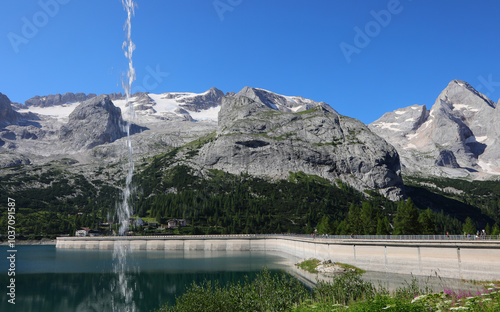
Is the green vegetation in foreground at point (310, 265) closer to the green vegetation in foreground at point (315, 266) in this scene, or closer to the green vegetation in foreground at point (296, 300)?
the green vegetation in foreground at point (315, 266)

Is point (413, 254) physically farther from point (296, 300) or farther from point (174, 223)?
point (174, 223)

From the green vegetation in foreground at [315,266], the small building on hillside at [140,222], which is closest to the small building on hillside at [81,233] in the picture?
the small building on hillside at [140,222]

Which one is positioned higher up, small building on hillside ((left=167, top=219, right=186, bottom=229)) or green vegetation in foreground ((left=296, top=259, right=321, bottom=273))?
small building on hillside ((left=167, top=219, right=186, bottom=229))

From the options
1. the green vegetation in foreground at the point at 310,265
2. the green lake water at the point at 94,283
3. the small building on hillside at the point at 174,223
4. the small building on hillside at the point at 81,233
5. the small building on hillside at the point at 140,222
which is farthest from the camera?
the small building on hillside at the point at 174,223

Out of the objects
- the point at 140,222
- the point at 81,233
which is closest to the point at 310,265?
the point at 140,222

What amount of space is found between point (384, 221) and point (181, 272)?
6427 centimetres

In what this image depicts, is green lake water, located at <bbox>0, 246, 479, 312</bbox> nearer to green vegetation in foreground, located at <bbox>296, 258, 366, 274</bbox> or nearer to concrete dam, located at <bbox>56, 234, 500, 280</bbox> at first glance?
green vegetation in foreground, located at <bbox>296, 258, 366, 274</bbox>

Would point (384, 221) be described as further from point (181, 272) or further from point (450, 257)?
point (181, 272)

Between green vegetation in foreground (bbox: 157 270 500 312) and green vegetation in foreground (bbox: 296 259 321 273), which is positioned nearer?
green vegetation in foreground (bbox: 157 270 500 312)

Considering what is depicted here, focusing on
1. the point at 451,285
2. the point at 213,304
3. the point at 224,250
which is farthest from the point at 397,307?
the point at 224,250

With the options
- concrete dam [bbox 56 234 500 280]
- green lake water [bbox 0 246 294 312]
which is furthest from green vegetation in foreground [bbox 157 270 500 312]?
green lake water [bbox 0 246 294 312]

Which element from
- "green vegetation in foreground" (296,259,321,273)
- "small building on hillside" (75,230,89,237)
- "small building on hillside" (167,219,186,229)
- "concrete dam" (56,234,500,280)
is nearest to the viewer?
"concrete dam" (56,234,500,280)

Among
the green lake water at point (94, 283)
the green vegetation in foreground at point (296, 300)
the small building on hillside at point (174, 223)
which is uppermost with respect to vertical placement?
the green vegetation in foreground at point (296, 300)

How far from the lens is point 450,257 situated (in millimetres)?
63156
